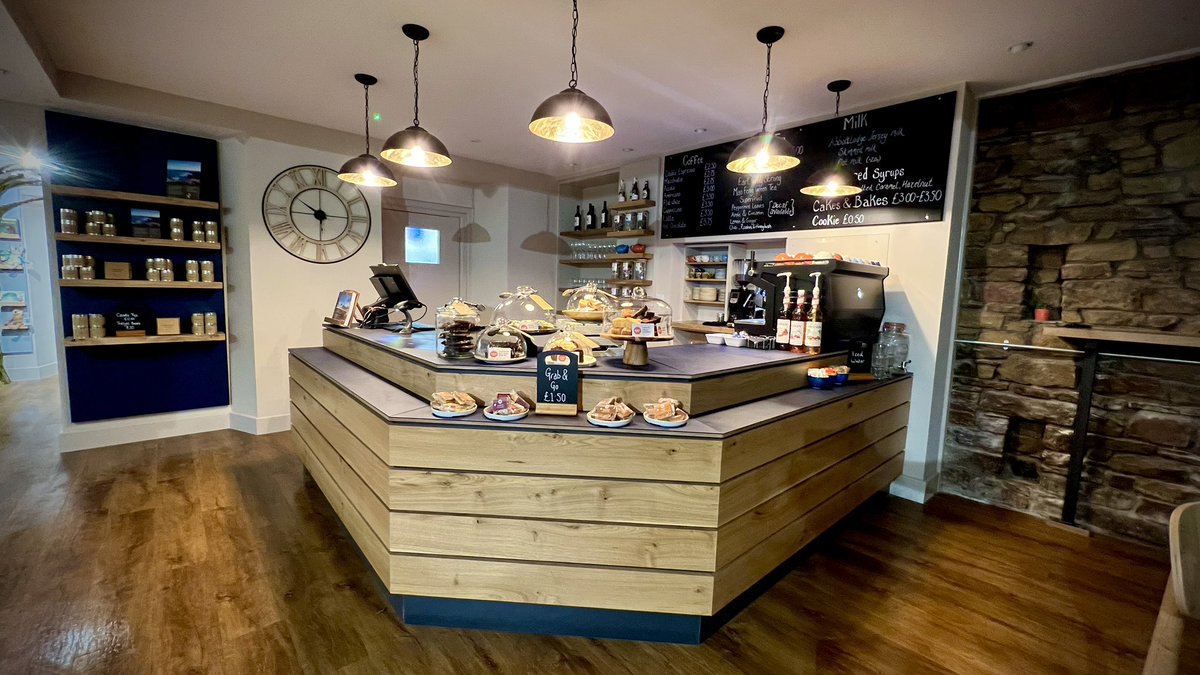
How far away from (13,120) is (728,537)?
18.2 feet

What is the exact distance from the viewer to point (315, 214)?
470 centimetres

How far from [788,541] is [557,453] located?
4.16 ft

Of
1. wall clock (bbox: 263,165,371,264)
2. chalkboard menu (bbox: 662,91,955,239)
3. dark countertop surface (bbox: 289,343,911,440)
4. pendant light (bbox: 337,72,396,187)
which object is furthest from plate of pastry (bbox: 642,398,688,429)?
wall clock (bbox: 263,165,371,264)

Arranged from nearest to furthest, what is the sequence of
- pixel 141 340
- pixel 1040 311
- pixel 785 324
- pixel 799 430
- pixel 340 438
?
pixel 799 430
pixel 340 438
pixel 785 324
pixel 1040 311
pixel 141 340

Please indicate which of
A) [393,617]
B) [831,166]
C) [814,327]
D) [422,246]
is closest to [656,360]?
[814,327]

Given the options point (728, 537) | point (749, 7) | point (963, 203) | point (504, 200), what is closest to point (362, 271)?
point (504, 200)

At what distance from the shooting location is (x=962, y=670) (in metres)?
1.90

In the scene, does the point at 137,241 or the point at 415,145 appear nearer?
the point at 415,145

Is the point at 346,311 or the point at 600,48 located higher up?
the point at 600,48

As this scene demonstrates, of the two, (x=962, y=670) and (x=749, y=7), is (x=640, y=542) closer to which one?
(x=962, y=670)

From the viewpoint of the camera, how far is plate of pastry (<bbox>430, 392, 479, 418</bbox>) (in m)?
1.91

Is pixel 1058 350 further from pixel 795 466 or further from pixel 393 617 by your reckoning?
pixel 393 617

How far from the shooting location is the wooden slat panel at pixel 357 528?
80.8 inches

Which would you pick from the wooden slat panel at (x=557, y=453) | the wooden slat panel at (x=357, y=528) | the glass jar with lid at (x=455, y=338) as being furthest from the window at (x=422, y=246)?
the wooden slat panel at (x=557, y=453)
